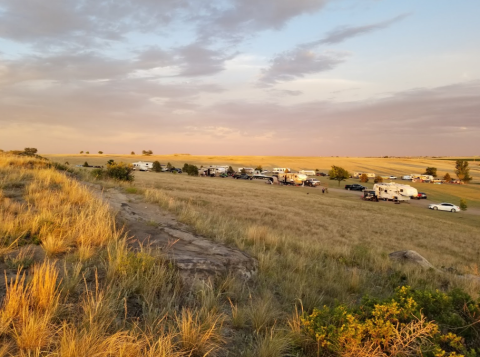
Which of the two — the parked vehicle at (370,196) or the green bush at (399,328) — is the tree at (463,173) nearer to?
the parked vehicle at (370,196)

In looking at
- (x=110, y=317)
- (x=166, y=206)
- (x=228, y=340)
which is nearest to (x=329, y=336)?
(x=228, y=340)

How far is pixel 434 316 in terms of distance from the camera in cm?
399

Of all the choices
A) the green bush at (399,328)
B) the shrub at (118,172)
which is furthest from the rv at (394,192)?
the green bush at (399,328)

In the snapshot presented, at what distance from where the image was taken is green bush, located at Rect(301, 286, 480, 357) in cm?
313

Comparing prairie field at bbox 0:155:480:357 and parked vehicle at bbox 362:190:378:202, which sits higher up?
prairie field at bbox 0:155:480:357

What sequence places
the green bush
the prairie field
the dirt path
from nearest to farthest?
the prairie field < the green bush < the dirt path

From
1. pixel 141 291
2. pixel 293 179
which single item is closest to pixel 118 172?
pixel 141 291

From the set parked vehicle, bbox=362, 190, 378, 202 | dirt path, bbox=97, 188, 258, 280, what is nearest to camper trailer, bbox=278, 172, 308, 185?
parked vehicle, bbox=362, 190, 378, 202

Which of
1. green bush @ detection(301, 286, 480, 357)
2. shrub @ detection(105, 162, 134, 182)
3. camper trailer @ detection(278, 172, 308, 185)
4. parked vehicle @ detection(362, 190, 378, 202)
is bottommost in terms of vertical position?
parked vehicle @ detection(362, 190, 378, 202)

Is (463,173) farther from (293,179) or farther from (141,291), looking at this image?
(141,291)

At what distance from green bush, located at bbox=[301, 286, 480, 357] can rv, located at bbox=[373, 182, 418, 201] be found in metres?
56.6

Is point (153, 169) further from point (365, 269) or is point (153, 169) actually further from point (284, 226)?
point (365, 269)

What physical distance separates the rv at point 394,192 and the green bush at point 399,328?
56.6 meters

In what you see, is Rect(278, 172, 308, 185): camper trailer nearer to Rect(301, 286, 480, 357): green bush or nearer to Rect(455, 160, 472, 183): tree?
Rect(455, 160, 472, 183): tree
